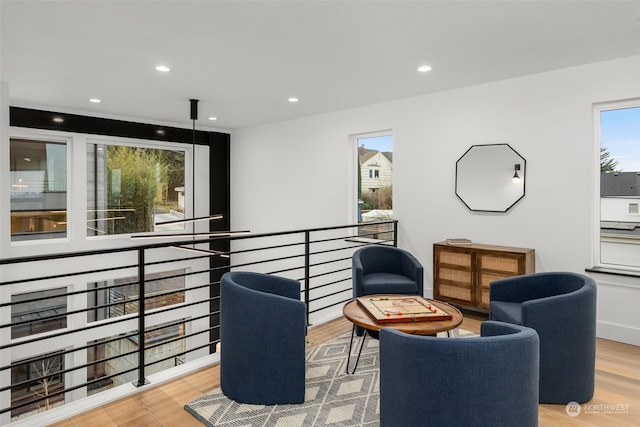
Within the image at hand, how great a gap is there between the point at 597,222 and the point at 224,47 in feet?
12.2

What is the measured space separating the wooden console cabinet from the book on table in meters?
1.21

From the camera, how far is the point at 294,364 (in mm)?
2365

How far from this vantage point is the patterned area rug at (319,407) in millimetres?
2205

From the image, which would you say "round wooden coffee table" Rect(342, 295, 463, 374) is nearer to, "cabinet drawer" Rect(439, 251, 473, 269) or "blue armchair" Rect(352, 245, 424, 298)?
"blue armchair" Rect(352, 245, 424, 298)

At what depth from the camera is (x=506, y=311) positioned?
107 inches

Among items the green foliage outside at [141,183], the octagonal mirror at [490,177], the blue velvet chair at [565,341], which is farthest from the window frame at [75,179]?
the blue velvet chair at [565,341]

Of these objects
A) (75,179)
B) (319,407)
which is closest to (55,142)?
(75,179)

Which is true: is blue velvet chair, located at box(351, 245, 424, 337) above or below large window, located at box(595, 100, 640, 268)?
below

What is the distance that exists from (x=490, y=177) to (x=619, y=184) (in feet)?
3.64

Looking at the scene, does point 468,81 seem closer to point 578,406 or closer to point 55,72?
point 578,406

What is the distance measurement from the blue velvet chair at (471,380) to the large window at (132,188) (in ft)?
16.2

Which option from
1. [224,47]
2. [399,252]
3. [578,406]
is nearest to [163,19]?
[224,47]

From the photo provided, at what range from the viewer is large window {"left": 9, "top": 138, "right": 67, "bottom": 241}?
524 cm

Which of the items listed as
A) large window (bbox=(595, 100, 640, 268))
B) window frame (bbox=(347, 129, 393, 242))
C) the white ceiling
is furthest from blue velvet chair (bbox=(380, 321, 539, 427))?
window frame (bbox=(347, 129, 393, 242))
